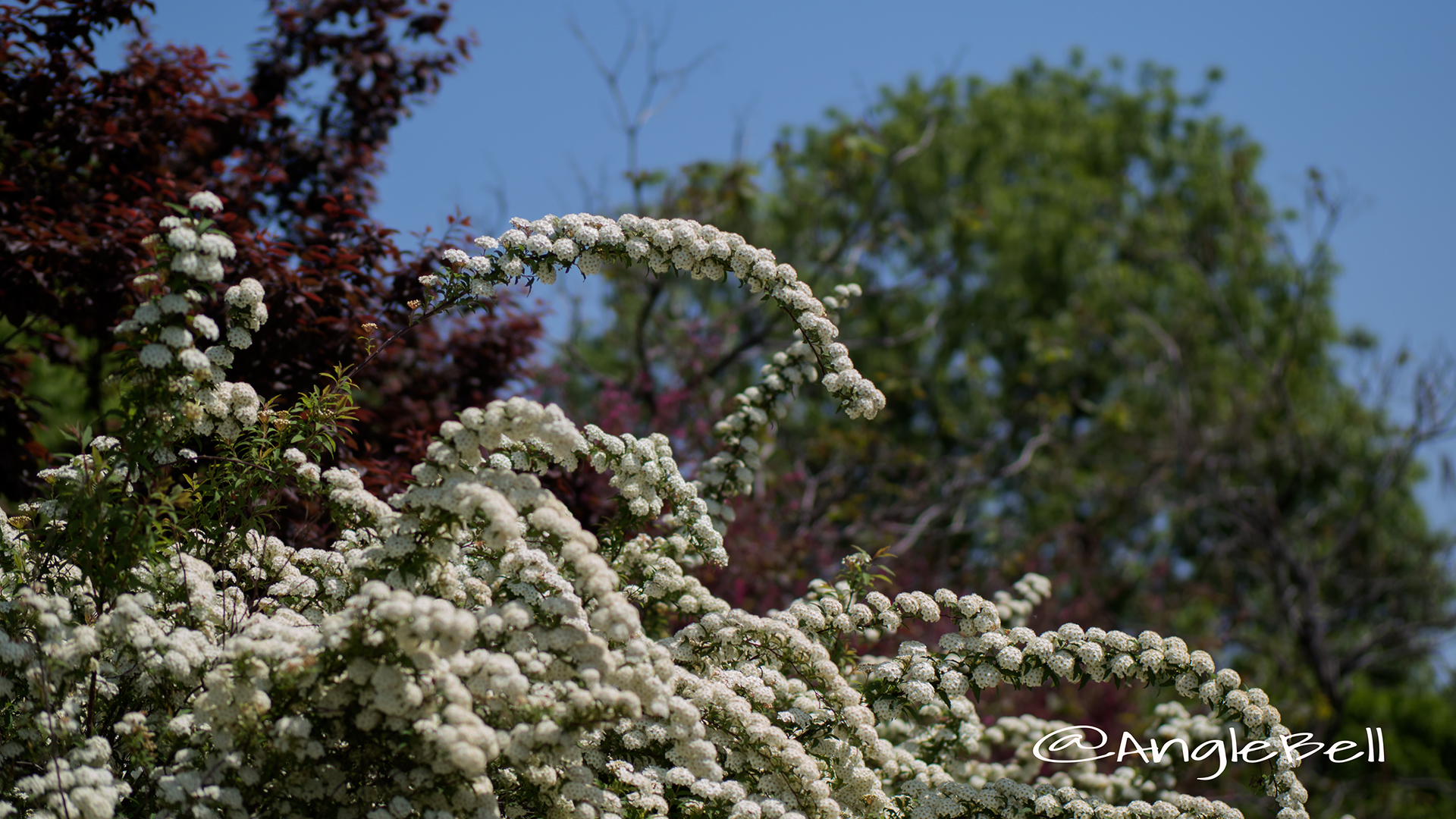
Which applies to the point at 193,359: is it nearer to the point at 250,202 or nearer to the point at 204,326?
the point at 204,326

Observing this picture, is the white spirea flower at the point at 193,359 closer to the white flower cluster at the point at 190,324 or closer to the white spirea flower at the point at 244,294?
the white flower cluster at the point at 190,324

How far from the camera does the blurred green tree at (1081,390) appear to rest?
10.6 meters

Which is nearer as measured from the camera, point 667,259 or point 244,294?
point 244,294

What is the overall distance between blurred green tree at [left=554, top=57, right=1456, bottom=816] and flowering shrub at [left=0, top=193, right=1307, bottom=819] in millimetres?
3224

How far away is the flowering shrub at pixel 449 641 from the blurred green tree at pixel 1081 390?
3224 mm

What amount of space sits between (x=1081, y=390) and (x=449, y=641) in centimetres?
1886

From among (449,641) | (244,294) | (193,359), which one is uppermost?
Answer: (244,294)

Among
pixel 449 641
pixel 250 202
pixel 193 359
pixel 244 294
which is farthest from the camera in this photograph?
pixel 250 202

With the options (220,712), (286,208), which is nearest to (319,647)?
(220,712)

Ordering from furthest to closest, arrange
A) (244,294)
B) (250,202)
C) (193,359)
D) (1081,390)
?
(1081,390)
(250,202)
(244,294)
(193,359)

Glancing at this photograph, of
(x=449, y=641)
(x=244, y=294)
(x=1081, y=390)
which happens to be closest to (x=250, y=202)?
(x=244, y=294)

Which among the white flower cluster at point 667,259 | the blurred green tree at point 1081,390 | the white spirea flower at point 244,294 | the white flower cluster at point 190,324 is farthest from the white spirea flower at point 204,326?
the blurred green tree at point 1081,390

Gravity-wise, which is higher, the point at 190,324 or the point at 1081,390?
the point at 1081,390

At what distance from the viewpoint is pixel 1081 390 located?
20.3 meters
